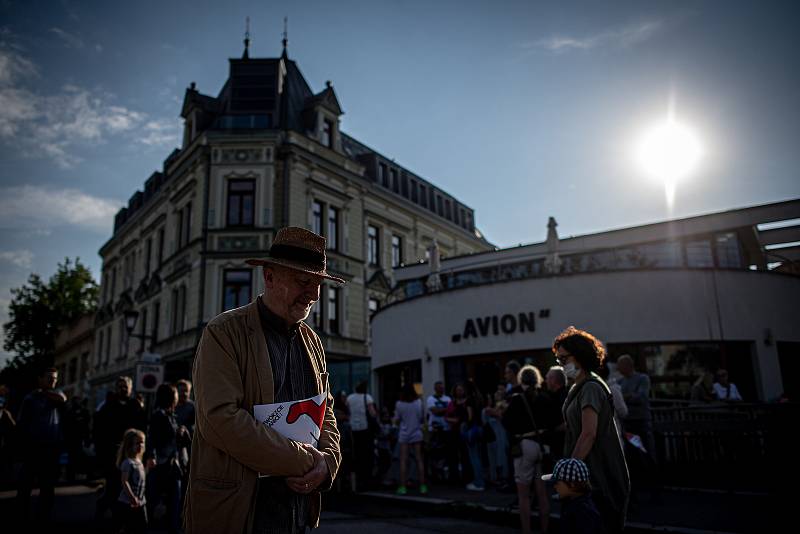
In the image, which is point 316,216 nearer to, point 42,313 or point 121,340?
point 121,340

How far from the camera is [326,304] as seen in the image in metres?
27.1

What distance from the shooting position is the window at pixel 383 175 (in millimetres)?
33062

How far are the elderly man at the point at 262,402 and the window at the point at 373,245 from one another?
2778 cm

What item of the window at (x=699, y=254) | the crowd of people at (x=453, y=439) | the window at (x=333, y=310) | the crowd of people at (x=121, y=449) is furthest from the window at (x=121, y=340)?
the window at (x=699, y=254)

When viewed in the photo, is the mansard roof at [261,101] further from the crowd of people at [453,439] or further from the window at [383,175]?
the crowd of people at [453,439]

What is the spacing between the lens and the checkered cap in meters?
3.75

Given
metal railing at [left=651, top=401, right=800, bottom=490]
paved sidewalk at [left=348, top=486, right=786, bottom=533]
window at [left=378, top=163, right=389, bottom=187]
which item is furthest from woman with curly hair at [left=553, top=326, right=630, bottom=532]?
window at [left=378, top=163, right=389, bottom=187]

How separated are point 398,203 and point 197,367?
3091 centimetres

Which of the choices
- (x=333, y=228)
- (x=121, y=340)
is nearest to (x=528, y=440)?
(x=333, y=228)

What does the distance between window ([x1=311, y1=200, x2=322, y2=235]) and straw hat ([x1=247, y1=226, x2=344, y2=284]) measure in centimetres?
2462

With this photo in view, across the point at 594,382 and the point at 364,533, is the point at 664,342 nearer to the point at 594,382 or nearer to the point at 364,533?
the point at 364,533

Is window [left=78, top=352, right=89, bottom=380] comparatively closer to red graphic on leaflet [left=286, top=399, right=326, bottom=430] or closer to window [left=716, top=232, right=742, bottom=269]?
window [left=716, top=232, right=742, bottom=269]

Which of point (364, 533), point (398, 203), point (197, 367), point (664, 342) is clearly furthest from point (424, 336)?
point (398, 203)

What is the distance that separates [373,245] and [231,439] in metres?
29.2
